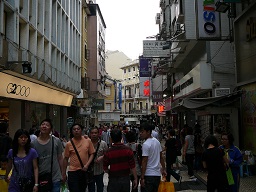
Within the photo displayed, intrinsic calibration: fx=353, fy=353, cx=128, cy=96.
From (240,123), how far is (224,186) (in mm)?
7337

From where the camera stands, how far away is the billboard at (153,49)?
2080cm

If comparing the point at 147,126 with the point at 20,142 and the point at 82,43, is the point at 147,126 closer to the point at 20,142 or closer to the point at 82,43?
the point at 20,142

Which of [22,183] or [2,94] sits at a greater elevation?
[2,94]

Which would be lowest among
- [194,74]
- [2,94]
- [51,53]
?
[2,94]

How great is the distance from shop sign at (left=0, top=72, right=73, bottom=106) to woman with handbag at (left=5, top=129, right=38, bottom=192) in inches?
290

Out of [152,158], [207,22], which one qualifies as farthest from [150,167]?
[207,22]

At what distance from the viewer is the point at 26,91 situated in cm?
1530

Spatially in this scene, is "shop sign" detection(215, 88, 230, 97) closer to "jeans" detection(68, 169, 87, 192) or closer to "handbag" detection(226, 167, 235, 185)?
"handbag" detection(226, 167, 235, 185)

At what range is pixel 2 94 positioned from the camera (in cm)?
1254

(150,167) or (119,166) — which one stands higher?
(119,166)

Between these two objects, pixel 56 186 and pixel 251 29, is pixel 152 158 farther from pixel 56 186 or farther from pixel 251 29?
pixel 251 29

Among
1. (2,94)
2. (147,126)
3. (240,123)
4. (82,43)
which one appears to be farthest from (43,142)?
(82,43)

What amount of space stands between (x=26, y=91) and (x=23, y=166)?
10.2m

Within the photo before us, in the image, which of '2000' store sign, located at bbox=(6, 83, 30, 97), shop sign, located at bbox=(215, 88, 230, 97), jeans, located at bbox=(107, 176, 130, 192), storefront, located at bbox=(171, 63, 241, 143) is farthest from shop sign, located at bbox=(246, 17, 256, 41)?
'2000' store sign, located at bbox=(6, 83, 30, 97)
